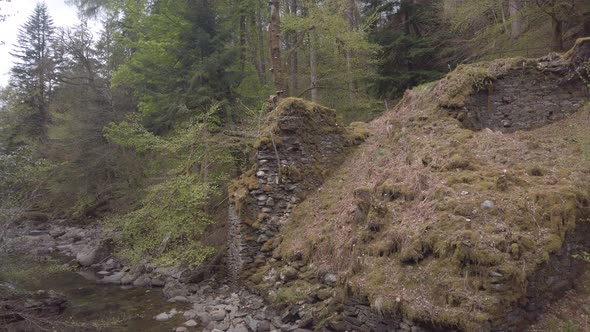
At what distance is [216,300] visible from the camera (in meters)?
8.72

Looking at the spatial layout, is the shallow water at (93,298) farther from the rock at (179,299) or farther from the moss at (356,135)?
the moss at (356,135)

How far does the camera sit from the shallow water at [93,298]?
6.99 metres

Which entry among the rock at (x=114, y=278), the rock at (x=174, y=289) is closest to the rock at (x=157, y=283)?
the rock at (x=174, y=289)

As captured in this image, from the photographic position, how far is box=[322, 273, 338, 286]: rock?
651 cm

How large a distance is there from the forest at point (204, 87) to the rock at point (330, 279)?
3.75 m

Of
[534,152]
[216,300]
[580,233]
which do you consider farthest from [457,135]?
[216,300]

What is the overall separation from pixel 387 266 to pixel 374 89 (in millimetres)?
9697

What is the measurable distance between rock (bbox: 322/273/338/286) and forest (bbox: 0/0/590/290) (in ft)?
12.3

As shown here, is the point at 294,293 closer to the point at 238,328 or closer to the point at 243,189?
the point at 238,328

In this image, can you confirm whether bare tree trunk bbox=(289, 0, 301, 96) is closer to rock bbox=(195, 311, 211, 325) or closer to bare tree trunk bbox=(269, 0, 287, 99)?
bare tree trunk bbox=(269, 0, 287, 99)

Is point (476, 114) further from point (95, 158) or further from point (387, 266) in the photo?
point (95, 158)

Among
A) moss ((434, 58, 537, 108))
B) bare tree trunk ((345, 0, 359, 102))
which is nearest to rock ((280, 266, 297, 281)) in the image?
moss ((434, 58, 537, 108))

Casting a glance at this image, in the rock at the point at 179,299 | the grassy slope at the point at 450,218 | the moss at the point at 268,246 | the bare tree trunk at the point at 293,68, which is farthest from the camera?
the bare tree trunk at the point at 293,68

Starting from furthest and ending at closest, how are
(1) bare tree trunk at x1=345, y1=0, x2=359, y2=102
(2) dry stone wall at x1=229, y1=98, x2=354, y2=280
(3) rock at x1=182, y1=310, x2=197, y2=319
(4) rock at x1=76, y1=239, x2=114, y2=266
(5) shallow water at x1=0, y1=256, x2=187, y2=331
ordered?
(1) bare tree trunk at x1=345, y1=0, x2=359, y2=102 → (4) rock at x1=76, y1=239, x2=114, y2=266 → (2) dry stone wall at x1=229, y1=98, x2=354, y2=280 → (3) rock at x1=182, y1=310, x2=197, y2=319 → (5) shallow water at x1=0, y1=256, x2=187, y2=331
